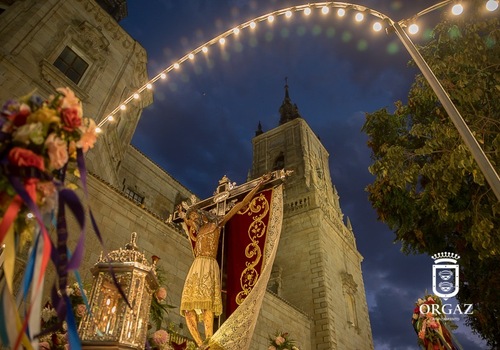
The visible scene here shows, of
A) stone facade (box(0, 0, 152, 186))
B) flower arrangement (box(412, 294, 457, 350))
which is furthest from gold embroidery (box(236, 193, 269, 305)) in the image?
stone facade (box(0, 0, 152, 186))

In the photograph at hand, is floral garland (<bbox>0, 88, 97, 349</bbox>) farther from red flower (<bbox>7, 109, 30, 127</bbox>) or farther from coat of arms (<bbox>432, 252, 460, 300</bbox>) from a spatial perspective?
coat of arms (<bbox>432, 252, 460, 300</bbox>)

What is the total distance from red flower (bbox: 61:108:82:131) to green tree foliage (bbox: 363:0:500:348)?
22.7 ft

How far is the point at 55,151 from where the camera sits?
2.24 metres

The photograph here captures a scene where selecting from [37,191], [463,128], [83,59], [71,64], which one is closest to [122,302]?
[37,191]

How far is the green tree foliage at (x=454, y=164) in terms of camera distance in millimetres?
7613

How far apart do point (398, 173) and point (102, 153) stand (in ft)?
33.2

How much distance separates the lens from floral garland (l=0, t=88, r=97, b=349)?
6.72ft

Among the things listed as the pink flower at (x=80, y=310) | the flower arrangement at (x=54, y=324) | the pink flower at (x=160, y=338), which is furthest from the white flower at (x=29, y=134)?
the pink flower at (x=160, y=338)

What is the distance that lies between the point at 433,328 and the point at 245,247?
385 centimetres

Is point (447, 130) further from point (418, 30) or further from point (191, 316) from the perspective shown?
point (191, 316)

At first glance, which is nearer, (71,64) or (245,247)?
(245,247)

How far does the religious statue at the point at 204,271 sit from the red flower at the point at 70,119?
3.95 meters

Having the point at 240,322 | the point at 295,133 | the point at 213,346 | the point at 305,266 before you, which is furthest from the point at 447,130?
the point at 295,133

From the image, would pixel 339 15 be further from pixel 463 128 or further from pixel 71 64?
pixel 71 64
